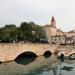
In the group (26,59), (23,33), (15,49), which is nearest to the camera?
(15,49)

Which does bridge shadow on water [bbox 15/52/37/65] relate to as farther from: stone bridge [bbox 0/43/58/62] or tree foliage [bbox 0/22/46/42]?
tree foliage [bbox 0/22/46/42]

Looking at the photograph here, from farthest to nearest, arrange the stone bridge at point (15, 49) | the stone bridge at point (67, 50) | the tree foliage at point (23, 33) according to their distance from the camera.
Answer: the tree foliage at point (23, 33) < the stone bridge at point (67, 50) < the stone bridge at point (15, 49)

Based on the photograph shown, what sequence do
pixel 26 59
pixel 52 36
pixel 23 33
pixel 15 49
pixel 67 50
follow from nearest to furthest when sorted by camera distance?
1. pixel 15 49
2. pixel 26 59
3. pixel 67 50
4. pixel 23 33
5. pixel 52 36

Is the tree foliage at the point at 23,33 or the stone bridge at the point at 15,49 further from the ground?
the tree foliage at the point at 23,33

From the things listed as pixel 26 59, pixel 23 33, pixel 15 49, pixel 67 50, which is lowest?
pixel 26 59

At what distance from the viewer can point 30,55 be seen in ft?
146

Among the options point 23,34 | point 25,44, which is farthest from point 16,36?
point 25,44

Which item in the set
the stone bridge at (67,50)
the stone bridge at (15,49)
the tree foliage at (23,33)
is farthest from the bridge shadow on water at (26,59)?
the tree foliage at (23,33)

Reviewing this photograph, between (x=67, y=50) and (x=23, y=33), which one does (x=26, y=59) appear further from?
(x=23, y=33)

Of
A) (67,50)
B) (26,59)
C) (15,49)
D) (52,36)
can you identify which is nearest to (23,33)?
(67,50)

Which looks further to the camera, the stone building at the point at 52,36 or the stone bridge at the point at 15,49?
the stone building at the point at 52,36

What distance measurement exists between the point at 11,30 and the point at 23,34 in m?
7.21

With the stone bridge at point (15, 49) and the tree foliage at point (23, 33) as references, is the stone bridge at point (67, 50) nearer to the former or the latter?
the stone bridge at point (15, 49)

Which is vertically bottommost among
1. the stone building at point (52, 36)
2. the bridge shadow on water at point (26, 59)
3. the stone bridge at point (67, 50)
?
the bridge shadow on water at point (26, 59)
